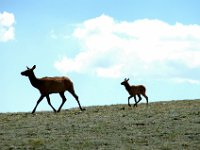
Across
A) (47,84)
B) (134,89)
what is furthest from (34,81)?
(134,89)

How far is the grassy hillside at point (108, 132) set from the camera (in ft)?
57.2

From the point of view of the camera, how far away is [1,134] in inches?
805

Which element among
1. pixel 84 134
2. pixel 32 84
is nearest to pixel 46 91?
pixel 32 84

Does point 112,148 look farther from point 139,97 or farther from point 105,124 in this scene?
point 139,97

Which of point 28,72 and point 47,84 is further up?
point 28,72

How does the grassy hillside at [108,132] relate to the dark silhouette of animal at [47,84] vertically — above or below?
below

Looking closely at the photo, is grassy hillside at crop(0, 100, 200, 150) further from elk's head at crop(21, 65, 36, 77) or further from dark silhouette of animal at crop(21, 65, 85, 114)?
elk's head at crop(21, 65, 36, 77)

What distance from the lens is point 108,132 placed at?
787 inches

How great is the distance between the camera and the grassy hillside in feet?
57.2

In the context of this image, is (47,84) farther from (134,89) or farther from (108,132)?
(108,132)

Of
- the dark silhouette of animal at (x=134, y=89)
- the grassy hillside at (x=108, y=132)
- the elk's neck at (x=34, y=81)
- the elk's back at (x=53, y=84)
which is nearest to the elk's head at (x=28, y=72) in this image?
the elk's neck at (x=34, y=81)

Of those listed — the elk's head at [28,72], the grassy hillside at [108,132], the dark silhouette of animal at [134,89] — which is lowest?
the grassy hillside at [108,132]

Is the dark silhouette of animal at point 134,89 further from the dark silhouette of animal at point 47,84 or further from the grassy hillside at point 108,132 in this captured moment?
the grassy hillside at point 108,132

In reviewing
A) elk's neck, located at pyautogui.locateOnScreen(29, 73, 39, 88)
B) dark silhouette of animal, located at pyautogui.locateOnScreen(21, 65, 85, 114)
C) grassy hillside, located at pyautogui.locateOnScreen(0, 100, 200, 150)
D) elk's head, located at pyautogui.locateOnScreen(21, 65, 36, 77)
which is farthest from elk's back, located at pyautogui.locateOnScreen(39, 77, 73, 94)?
grassy hillside, located at pyautogui.locateOnScreen(0, 100, 200, 150)
